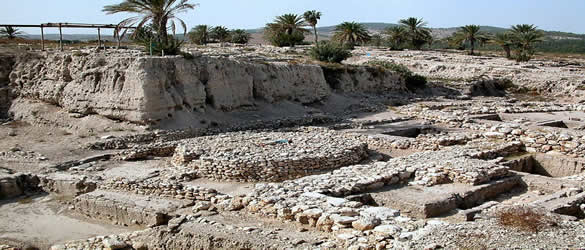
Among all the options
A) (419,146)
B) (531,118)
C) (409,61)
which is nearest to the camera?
(419,146)

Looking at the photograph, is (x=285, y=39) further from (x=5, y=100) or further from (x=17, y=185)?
(x=17, y=185)

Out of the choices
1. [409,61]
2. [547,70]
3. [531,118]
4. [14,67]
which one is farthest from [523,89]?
[14,67]

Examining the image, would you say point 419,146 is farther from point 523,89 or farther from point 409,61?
point 409,61

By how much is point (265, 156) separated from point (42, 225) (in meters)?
4.24

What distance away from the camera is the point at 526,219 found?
6.96 meters

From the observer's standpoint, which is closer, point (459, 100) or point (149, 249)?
point (149, 249)

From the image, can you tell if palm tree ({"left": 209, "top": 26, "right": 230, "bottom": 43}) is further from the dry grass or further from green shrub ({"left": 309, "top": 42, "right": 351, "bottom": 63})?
the dry grass

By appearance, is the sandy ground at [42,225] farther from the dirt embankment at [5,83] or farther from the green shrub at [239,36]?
the green shrub at [239,36]

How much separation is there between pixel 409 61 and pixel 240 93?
66.5 feet

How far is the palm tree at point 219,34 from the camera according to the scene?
162ft

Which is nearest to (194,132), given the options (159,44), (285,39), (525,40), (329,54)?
(159,44)

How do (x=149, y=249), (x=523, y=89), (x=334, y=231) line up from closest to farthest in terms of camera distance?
(x=334, y=231) → (x=149, y=249) → (x=523, y=89)

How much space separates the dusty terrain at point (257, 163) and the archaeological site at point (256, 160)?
1.5 inches

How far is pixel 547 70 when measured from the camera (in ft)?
104
